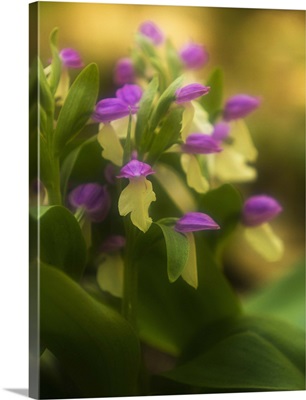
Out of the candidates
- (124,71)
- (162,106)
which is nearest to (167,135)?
(162,106)

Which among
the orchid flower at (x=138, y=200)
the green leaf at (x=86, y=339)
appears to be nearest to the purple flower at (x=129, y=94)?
the orchid flower at (x=138, y=200)

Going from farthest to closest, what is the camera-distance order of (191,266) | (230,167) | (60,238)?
(230,167)
(191,266)
(60,238)

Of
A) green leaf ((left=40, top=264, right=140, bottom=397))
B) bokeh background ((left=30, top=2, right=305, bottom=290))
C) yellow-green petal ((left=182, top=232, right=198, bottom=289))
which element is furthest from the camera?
bokeh background ((left=30, top=2, right=305, bottom=290))

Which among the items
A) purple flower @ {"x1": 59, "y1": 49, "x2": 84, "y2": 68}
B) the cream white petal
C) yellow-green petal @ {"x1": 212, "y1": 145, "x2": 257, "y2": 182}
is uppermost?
purple flower @ {"x1": 59, "y1": 49, "x2": 84, "y2": 68}

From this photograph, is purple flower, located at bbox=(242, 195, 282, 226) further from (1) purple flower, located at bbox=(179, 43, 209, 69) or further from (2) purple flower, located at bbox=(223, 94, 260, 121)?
(1) purple flower, located at bbox=(179, 43, 209, 69)

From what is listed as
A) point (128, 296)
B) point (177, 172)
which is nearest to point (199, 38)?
point (177, 172)

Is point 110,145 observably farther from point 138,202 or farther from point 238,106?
point 238,106

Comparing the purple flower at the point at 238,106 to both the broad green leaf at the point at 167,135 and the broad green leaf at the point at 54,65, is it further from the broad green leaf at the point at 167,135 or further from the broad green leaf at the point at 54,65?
the broad green leaf at the point at 54,65

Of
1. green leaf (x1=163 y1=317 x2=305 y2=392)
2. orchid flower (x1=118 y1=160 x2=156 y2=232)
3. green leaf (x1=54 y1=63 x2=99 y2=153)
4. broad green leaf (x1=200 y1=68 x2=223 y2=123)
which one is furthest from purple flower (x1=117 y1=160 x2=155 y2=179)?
green leaf (x1=163 y1=317 x2=305 y2=392)
